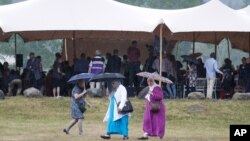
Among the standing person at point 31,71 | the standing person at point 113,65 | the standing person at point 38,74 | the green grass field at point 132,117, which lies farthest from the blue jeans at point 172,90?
the standing person at point 31,71

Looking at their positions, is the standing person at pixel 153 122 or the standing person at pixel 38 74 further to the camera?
the standing person at pixel 38 74

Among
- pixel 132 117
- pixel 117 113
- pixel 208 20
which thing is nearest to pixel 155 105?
pixel 117 113

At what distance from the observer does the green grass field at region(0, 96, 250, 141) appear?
21.0 meters

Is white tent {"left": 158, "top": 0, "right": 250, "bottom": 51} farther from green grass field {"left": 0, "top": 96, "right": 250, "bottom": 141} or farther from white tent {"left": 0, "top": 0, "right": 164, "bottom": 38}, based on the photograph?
green grass field {"left": 0, "top": 96, "right": 250, "bottom": 141}

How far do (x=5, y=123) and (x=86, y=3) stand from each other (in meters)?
6.81

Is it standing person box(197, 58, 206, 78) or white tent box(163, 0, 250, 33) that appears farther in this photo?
standing person box(197, 58, 206, 78)

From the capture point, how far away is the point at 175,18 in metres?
28.4

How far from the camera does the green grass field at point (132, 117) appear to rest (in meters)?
21.0

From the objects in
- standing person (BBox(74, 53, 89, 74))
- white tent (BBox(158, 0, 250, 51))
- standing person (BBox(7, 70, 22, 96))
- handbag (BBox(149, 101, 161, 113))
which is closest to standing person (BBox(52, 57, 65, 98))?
standing person (BBox(74, 53, 89, 74))

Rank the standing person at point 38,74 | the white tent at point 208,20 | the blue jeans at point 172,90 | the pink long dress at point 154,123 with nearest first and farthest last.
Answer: the pink long dress at point 154,123 → the white tent at point 208,20 → the blue jeans at point 172,90 → the standing person at point 38,74

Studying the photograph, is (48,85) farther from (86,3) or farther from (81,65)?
(86,3)

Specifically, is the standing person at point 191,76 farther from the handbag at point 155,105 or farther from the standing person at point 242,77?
the handbag at point 155,105

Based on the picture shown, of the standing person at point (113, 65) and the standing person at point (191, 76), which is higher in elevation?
the standing person at point (113, 65)

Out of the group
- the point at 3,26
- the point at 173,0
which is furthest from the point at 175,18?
the point at 173,0
